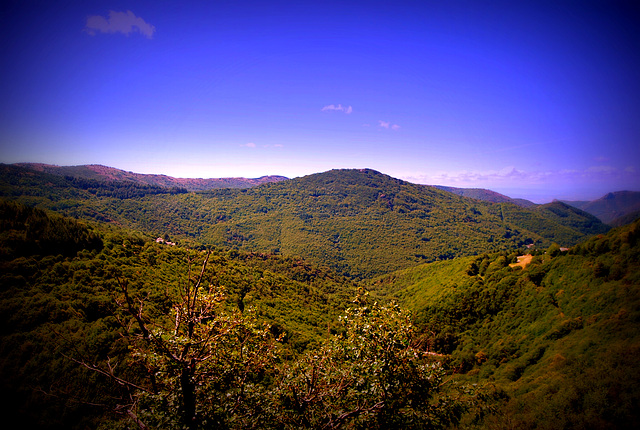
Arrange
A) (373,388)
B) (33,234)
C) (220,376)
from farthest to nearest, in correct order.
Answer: (33,234), (373,388), (220,376)

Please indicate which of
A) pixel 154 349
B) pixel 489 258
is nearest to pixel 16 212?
pixel 154 349

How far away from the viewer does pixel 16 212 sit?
101 feet

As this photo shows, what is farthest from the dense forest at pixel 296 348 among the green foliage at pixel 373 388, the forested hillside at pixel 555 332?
the forested hillside at pixel 555 332

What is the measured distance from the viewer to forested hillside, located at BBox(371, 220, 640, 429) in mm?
11871

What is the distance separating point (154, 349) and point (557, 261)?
52.8 metres

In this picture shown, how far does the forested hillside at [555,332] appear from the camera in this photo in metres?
11.9

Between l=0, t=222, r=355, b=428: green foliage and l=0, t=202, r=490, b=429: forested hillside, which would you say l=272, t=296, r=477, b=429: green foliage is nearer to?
l=0, t=202, r=490, b=429: forested hillside

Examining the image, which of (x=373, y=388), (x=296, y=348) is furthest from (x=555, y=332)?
(x=296, y=348)

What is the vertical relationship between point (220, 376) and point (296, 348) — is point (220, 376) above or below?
above

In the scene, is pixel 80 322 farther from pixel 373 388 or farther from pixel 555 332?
pixel 555 332

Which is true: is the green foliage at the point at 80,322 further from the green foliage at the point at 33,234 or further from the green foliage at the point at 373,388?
the green foliage at the point at 373,388

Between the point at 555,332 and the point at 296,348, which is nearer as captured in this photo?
the point at 555,332

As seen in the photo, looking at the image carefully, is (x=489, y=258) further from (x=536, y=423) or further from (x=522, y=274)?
(x=536, y=423)

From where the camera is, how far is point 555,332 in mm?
25781
